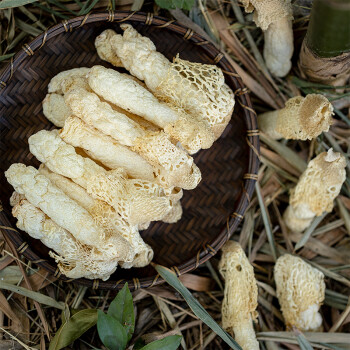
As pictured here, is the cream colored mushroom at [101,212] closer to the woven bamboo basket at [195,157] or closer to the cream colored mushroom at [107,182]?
the cream colored mushroom at [107,182]

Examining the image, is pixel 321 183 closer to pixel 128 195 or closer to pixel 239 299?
pixel 239 299

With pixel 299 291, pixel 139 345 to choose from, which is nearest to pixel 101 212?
pixel 139 345

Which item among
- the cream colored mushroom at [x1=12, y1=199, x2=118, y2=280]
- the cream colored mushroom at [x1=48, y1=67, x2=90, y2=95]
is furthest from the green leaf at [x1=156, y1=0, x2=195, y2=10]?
the cream colored mushroom at [x1=12, y1=199, x2=118, y2=280]

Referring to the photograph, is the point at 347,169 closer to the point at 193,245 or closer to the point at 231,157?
the point at 231,157

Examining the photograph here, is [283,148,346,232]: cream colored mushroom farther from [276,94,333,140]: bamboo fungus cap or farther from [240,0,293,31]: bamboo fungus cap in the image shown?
[240,0,293,31]: bamboo fungus cap

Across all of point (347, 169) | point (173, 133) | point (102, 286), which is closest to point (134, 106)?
point (173, 133)

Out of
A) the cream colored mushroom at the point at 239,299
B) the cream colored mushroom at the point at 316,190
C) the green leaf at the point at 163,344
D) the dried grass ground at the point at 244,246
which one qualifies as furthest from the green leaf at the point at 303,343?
the green leaf at the point at 163,344
